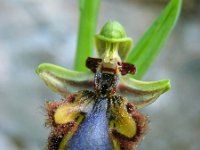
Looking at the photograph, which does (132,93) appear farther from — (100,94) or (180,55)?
(180,55)

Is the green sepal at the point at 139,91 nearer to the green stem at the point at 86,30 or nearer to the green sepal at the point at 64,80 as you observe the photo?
the green sepal at the point at 64,80

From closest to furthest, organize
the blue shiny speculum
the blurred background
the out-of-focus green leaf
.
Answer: the blue shiny speculum → the out-of-focus green leaf → the blurred background

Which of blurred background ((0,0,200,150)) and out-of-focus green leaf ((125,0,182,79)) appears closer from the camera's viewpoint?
out-of-focus green leaf ((125,0,182,79))

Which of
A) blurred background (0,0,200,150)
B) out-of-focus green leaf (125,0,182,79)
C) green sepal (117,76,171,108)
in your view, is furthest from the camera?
blurred background (0,0,200,150)

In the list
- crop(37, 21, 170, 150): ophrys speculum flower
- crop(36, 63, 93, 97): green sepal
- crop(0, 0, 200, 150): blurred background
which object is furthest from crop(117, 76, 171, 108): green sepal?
crop(0, 0, 200, 150): blurred background

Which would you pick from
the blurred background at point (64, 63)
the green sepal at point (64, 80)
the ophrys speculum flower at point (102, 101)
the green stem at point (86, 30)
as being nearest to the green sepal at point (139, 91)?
the ophrys speculum flower at point (102, 101)

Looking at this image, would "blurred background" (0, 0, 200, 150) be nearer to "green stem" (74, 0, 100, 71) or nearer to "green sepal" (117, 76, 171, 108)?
"green stem" (74, 0, 100, 71)

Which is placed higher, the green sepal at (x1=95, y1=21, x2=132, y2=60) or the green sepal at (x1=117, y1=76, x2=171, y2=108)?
the green sepal at (x1=95, y1=21, x2=132, y2=60)

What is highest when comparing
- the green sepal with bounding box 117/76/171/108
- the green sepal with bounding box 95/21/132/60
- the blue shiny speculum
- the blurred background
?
the blurred background

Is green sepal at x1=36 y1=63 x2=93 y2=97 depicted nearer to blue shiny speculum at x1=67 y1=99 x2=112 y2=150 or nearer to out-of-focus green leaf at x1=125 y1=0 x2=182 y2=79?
blue shiny speculum at x1=67 y1=99 x2=112 y2=150
